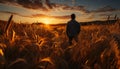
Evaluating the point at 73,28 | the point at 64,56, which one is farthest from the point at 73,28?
the point at 64,56

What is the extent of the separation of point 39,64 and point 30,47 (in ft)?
4.61

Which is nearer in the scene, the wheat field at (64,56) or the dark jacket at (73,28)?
the wheat field at (64,56)

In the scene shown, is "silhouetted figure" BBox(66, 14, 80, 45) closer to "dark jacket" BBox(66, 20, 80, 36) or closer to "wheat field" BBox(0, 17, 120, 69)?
"dark jacket" BBox(66, 20, 80, 36)

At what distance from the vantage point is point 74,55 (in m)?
4.41

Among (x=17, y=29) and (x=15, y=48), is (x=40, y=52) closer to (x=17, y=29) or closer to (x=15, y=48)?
(x=15, y=48)

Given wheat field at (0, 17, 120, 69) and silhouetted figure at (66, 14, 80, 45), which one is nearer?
wheat field at (0, 17, 120, 69)

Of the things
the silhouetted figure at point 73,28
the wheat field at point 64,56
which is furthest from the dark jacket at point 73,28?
the wheat field at point 64,56

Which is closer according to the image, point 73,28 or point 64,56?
point 64,56

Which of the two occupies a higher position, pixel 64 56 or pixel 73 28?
pixel 64 56

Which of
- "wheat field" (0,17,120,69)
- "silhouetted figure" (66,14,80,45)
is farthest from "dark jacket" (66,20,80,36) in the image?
"wheat field" (0,17,120,69)

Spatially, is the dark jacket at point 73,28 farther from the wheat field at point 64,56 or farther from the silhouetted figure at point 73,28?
the wheat field at point 64,56

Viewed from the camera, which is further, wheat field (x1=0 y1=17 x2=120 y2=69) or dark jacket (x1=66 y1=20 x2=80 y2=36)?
dark jacket (x1=66 y1=20 x2=80 y2=36)

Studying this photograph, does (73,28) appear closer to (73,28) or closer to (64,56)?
(73,28)

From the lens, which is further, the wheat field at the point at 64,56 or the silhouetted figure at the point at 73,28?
the silhouetted figure at the point at 73,28
